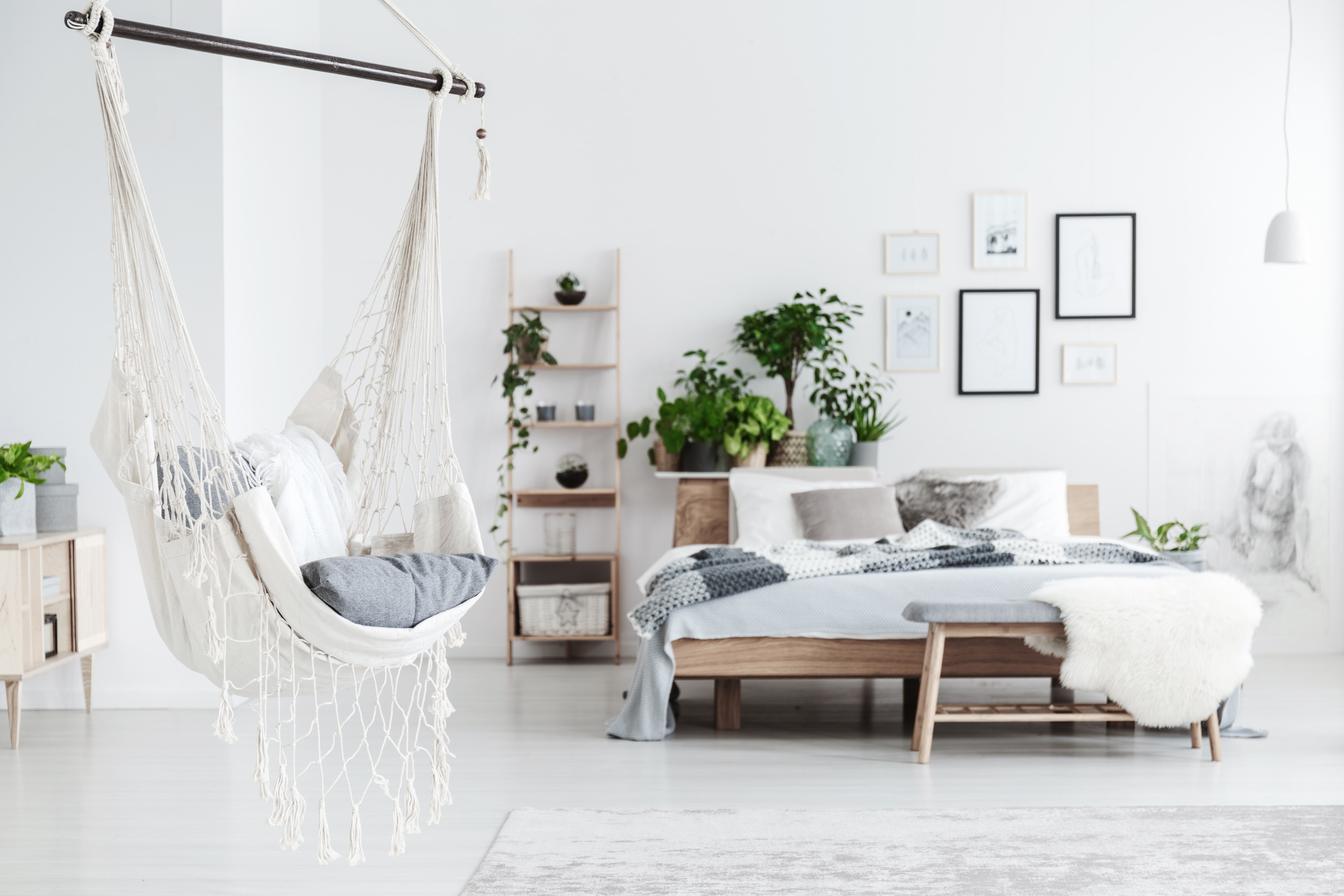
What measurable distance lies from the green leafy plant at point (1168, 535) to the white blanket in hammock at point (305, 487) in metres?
3.25

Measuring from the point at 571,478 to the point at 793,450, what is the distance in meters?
1.07

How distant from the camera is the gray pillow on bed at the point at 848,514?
175 inches

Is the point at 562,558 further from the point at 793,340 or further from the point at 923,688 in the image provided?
the point at 923,688

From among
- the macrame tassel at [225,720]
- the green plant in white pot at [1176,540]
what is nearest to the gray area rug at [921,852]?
the macrame tassel at [225,720]

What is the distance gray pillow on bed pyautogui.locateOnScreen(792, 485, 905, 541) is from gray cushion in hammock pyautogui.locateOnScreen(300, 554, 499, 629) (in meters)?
2.41

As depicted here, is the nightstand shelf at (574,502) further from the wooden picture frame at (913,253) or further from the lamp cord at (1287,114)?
the lamp cord at (1287,114)

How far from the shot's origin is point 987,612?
3.25 meters

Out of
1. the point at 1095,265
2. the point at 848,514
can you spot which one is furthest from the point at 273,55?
the point at 1095,265

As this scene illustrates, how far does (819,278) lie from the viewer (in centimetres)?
532

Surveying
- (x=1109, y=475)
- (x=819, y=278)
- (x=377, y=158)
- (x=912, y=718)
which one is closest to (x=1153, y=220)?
(x=1109, y=475)

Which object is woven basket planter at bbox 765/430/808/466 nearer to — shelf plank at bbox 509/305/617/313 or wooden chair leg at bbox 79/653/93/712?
shelf plank at bbox 509/305/617/313

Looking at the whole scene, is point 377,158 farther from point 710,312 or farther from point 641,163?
point 710,312

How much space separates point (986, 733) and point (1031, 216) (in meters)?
2.71

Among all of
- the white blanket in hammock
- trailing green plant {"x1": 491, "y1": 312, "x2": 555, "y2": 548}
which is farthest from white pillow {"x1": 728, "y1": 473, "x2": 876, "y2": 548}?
the white blanket in hammock
